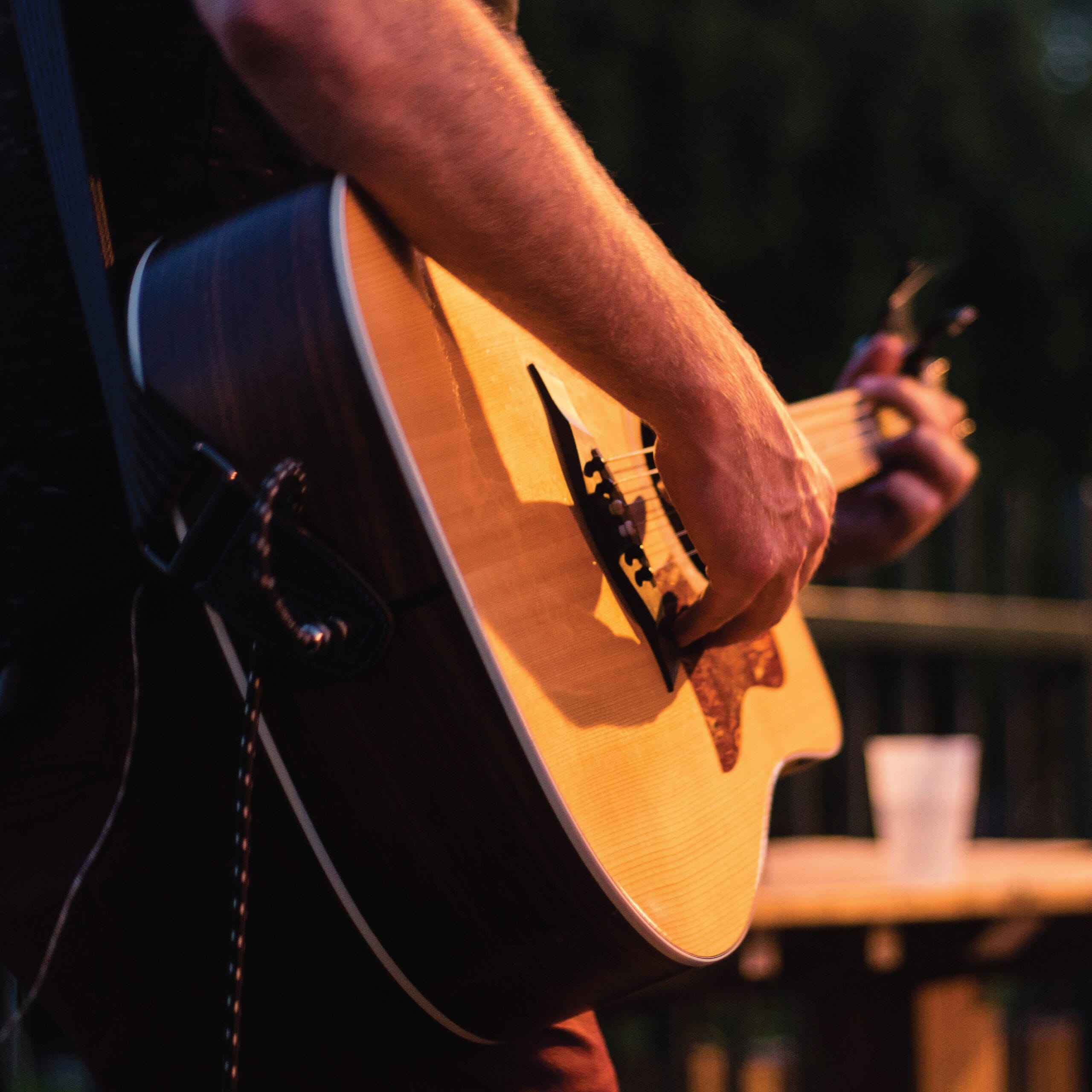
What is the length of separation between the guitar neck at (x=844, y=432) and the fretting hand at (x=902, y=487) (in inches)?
1.2

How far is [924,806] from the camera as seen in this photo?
2.09m

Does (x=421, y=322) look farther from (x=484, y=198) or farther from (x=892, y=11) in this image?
(x=892, y=11)

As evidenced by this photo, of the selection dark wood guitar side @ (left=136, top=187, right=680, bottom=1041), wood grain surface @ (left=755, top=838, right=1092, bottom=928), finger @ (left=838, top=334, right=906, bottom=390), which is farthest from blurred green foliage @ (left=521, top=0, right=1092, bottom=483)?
dark wood guitar side @ (left=136, top=187, right=680, bottom=1041)

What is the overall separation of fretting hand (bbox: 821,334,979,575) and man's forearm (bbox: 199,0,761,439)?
2.87 ft

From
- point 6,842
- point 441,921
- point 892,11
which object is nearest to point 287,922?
point 441,921

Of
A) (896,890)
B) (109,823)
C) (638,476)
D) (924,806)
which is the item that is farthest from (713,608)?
(924,806)

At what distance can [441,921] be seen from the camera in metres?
0.75

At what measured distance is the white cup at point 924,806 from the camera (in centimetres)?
207

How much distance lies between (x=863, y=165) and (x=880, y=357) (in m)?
5.25

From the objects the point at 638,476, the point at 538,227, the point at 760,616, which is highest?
the point at 538,227

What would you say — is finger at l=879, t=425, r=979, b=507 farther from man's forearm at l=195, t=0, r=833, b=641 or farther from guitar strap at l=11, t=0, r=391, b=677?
guitar strap at l=11, t=0, r=391, b=677

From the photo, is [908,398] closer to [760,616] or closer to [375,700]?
[760,616]

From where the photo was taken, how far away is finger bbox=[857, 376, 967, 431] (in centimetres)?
170

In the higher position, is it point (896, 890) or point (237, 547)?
point (237, 547)
